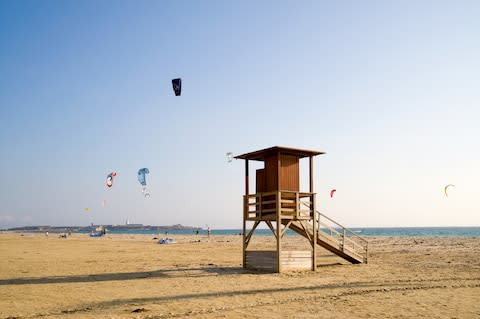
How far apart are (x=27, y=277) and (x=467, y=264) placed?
2103 centimetres

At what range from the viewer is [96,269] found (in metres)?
20.6

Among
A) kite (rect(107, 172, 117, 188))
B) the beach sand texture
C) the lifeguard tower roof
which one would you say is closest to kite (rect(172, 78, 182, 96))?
the lifeguard tower roof

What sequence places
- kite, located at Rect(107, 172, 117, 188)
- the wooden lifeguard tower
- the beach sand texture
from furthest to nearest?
kite, located at Rect(107, 172, 117, 188)
the wooden lifeguard tower
the beach sand texture

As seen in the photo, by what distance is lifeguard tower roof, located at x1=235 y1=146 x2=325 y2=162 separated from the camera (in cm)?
1928

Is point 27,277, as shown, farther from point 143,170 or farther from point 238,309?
point 143,170

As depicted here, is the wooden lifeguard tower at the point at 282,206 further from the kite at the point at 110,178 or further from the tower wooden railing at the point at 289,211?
the kite at the point at 110,178

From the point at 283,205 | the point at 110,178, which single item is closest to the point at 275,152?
the point at 283,205

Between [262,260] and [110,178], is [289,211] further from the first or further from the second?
[110,178]

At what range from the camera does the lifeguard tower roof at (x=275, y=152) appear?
19.3 meters

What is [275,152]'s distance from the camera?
1953 cm

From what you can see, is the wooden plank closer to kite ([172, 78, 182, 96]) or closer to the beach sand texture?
the beach sand texture

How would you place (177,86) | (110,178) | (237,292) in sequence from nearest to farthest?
(237,292), (177,86), (110,178)

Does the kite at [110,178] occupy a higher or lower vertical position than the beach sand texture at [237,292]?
higher

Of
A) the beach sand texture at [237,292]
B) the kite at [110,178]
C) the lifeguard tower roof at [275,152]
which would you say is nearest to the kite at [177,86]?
the lifeguard tower roof at [275,152]
